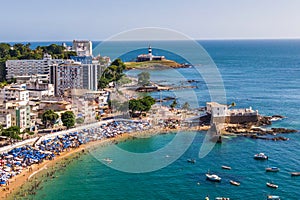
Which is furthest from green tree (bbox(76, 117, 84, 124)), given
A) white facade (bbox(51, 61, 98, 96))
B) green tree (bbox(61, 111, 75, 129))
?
white facade (bbox(51, 61, 98, 96))

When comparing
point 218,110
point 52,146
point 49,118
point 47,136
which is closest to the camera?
point 52,146

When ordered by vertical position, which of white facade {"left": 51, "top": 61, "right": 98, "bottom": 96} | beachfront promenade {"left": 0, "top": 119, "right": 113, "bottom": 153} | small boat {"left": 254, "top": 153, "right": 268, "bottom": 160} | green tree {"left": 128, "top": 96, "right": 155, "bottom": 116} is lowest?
small boat {"left": 254, "top": 153, "right": 268, "bottom": 160}

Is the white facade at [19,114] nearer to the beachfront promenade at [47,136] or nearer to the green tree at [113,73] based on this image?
the beachfront promenade at [47,136]

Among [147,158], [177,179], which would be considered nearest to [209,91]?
[147,158]

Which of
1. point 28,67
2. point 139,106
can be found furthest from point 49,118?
point 28,67

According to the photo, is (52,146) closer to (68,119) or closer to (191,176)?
(68,119)

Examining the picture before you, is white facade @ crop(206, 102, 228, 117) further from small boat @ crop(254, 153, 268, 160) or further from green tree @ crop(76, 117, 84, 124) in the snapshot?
green tree @ crop(76, 117, 84, 124)
